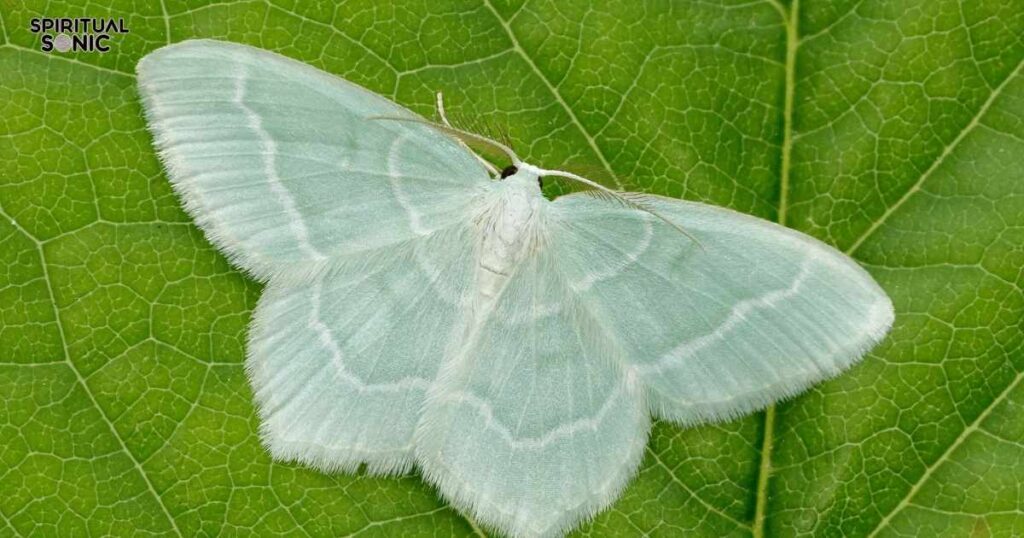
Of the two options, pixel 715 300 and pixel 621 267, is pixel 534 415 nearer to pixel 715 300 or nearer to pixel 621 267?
pixel 621 267

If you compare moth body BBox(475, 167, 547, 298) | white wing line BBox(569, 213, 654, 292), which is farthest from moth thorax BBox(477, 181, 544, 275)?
white wing line BBox(569, 213, 654, 292)

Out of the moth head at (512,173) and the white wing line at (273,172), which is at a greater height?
the moth head at (512,173)

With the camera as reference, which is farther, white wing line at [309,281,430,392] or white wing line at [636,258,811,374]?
white wing line at [309,281,430,392]

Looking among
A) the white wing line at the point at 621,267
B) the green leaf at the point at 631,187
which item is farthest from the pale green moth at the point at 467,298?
the green leaf at the point at 631,187

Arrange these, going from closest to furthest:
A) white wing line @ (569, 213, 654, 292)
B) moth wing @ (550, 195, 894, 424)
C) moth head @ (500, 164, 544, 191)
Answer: moth wing @ (550, 195, 894, 424)
white wing line @ (569, 213, 654, 292)
moth head @ (500, 164, 544, 191)

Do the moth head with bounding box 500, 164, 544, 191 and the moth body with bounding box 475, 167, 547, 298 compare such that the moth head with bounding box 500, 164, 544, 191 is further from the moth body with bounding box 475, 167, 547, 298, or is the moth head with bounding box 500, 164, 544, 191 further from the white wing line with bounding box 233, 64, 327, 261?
the white wing line with bounding box 233, 64, 327, 261

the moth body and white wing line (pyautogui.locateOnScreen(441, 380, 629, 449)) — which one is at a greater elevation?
the moth body

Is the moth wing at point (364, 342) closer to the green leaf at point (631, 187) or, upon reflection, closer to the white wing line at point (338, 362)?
the white wing line at point (338, 362)

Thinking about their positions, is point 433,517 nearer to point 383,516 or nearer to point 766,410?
point 383,516

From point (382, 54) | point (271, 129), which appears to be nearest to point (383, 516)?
point (271, 129)
